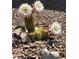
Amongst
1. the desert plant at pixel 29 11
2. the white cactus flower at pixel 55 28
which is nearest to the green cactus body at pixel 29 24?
the desert plant at pixel 29 11

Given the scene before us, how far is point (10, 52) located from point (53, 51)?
1.14 ft

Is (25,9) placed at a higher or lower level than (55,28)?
higher

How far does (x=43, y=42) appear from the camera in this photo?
1912 mm

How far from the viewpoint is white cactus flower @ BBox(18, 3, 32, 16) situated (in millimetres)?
1902

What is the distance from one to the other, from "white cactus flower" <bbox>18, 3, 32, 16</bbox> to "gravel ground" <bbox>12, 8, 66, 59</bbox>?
0.12 ft

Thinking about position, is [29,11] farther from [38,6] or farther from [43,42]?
[43,42]

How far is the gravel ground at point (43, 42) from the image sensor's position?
1890 millimetres

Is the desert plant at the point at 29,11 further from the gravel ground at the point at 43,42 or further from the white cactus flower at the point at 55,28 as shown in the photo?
the white cactus flower at the point at 55,28

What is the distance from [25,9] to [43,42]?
305 mm

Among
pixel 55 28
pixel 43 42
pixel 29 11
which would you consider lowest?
pixel 43 42

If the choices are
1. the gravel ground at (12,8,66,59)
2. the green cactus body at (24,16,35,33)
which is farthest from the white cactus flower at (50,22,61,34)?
the green cactus body at (24,16,35,33)

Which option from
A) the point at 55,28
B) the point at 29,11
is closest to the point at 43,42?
the point at 55,28

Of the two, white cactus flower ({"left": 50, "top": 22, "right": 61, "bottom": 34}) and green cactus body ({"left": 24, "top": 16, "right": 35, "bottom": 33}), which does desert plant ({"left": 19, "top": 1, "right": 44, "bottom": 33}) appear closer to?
green cactus body ({"left": 24, "top": 16, "right": 35, "bottom": 33})
